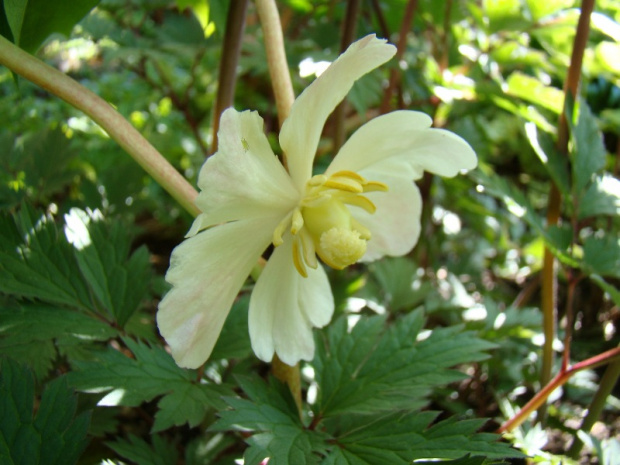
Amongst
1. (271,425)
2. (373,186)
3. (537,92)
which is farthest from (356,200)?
(537,92)

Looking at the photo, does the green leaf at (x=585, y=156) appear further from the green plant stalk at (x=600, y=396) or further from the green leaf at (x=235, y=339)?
the green leaf at (x=235, y=339)

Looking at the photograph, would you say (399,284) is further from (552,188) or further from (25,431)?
(25,431)

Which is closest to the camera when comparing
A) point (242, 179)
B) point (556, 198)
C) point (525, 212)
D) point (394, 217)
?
point (242, 179)

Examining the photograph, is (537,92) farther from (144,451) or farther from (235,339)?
(144,451)

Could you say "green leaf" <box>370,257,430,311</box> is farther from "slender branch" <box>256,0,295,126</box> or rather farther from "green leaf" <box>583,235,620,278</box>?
"slender branch" <box>256,0,295,126</box>

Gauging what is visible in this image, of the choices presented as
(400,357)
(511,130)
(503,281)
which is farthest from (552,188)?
(511,130)

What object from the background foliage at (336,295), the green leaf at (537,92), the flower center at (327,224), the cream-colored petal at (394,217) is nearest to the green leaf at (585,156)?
the background foliage at (336,295)

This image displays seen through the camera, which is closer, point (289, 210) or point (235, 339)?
point (289, 210)
